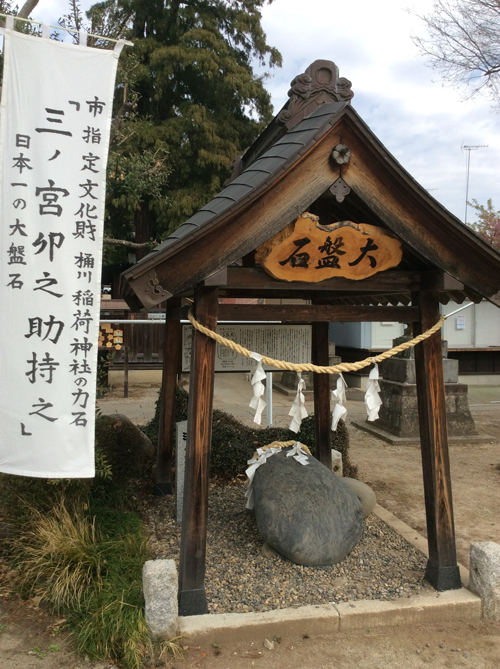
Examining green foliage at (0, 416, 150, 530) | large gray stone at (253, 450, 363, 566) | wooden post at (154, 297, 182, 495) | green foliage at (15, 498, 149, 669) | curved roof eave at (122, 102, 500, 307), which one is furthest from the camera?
wooden post at (154, 297, 182, 495)

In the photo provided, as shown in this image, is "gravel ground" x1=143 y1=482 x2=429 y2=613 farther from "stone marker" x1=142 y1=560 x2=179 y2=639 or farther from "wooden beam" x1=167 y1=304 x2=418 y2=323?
"wooden beam" x1=167 y1=304 x2=418 y2=323

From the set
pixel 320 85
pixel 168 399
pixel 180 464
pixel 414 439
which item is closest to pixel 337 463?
pixel 180 464

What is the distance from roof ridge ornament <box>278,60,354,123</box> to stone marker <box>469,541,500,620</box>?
3.60 m

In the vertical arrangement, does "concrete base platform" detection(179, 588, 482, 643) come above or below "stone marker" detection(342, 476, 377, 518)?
below

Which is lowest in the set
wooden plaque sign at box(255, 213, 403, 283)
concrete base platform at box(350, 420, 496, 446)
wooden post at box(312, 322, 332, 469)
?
concrete base platform at box(350, 420, 496, 446)

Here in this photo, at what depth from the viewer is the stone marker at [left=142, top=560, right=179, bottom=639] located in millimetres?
3297

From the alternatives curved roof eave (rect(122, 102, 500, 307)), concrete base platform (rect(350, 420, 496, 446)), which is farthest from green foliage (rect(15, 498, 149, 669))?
concrete base platform (rect(350, 420, 496, 446))

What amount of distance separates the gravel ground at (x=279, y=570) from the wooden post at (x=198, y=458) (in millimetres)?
320

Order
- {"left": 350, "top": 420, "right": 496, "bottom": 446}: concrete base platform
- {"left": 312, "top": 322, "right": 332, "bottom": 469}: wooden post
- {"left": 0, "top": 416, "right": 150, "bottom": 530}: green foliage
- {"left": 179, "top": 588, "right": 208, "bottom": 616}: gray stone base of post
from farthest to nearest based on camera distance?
{"left": 350, "top": 420, "right": 496, "bottom": 446}: concrete base platform
{"left": 312, "top": 322, "right": 332, "bottom": 469}: wooden post
{"left": 0, "top": 416, "right": 150, "bottom": 530}: green foliage
{"left": 179, "top": 588, "right": 208, "bottom": 616}: gray stone base of post

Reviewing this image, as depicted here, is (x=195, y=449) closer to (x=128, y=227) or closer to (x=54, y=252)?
(x=54, y=252)

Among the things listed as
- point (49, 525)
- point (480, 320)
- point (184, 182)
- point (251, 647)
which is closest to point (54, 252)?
point (49, 525)

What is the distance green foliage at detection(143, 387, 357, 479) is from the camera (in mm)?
6719

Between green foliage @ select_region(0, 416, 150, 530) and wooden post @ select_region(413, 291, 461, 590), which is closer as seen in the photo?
wooden post @ select_region(413, 291, 461, 590)

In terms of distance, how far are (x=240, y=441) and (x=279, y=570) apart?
269 centimetres
